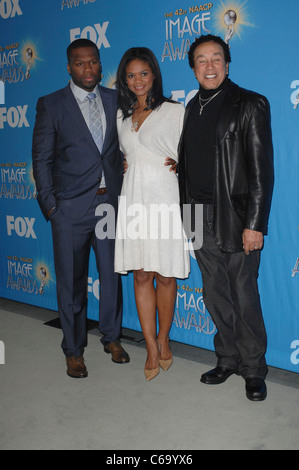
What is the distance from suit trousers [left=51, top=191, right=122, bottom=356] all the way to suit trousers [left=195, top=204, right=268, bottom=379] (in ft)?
2.04

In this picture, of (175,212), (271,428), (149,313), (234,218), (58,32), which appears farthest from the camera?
(58,32)

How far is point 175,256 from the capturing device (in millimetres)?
2709

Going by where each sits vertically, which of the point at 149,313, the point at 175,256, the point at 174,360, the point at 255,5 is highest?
the point at 255,5

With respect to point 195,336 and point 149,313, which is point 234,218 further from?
point 195,336

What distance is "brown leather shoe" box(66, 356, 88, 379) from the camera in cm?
290

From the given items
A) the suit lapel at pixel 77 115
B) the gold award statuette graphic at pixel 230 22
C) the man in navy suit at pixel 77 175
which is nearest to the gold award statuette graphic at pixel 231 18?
the gold award statuette graphic at pixel 230 22

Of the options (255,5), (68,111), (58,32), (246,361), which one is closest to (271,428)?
(246,361)

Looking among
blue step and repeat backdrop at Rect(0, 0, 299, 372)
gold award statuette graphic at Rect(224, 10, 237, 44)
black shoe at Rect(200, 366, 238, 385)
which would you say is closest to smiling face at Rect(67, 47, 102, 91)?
blue step and repeat backdrop at Rect(0, 0, 299, 372)

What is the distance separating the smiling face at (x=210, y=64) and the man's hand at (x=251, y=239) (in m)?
0.78

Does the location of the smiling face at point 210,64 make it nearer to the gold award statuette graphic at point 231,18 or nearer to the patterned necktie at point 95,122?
the gold award statuette graphic at point 231,18

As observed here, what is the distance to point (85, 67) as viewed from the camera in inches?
110

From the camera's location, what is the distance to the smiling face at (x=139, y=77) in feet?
8.61

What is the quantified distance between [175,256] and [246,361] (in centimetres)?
69

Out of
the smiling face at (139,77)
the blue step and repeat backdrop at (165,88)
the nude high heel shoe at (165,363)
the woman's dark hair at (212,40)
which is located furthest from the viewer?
the nude high heel shoe at (165,363)
